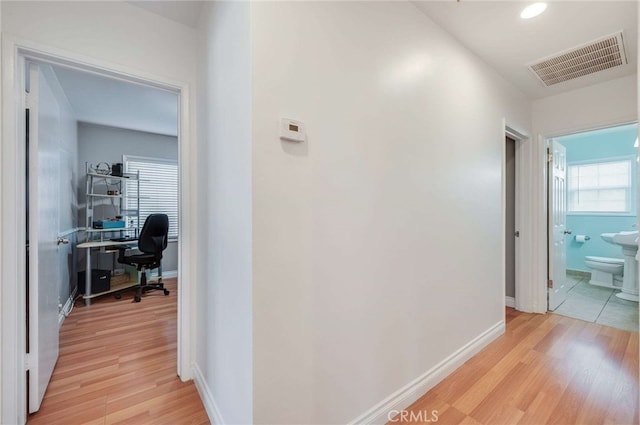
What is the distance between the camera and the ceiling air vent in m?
2.11

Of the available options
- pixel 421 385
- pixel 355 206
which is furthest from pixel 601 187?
pixel 355 206

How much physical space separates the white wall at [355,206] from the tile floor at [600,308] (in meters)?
1.91

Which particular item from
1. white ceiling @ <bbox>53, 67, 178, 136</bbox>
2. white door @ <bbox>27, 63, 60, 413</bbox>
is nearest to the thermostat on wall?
white door @ <bbox>27, 63, 60, 413</bbox>

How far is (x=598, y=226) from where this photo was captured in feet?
15.0

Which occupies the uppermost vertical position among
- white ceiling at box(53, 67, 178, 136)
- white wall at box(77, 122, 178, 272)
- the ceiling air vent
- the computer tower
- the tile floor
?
white ceiling at box(53, 67, 178, 136)

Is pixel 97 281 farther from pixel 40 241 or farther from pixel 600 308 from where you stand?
pixel 600 308

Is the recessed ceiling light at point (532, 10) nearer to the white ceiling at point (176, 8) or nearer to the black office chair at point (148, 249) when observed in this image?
the white ceiling at point (176, 8)

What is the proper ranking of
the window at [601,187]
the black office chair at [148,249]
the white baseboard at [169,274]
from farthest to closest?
the white baseboard at [169,274] < the window at [601,187] < the black office chair at [148,249]

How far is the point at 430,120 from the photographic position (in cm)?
182

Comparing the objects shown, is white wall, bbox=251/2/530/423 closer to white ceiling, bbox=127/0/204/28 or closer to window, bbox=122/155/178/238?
white ceiling, bbox=127/0/204/28

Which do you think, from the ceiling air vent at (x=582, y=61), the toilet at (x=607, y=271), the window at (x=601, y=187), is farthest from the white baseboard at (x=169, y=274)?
the window at (x=601, y=187)

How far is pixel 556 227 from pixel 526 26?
2379 mm

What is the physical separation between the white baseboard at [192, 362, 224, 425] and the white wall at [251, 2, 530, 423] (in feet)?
1.77

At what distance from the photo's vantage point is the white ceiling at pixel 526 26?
1.74m
